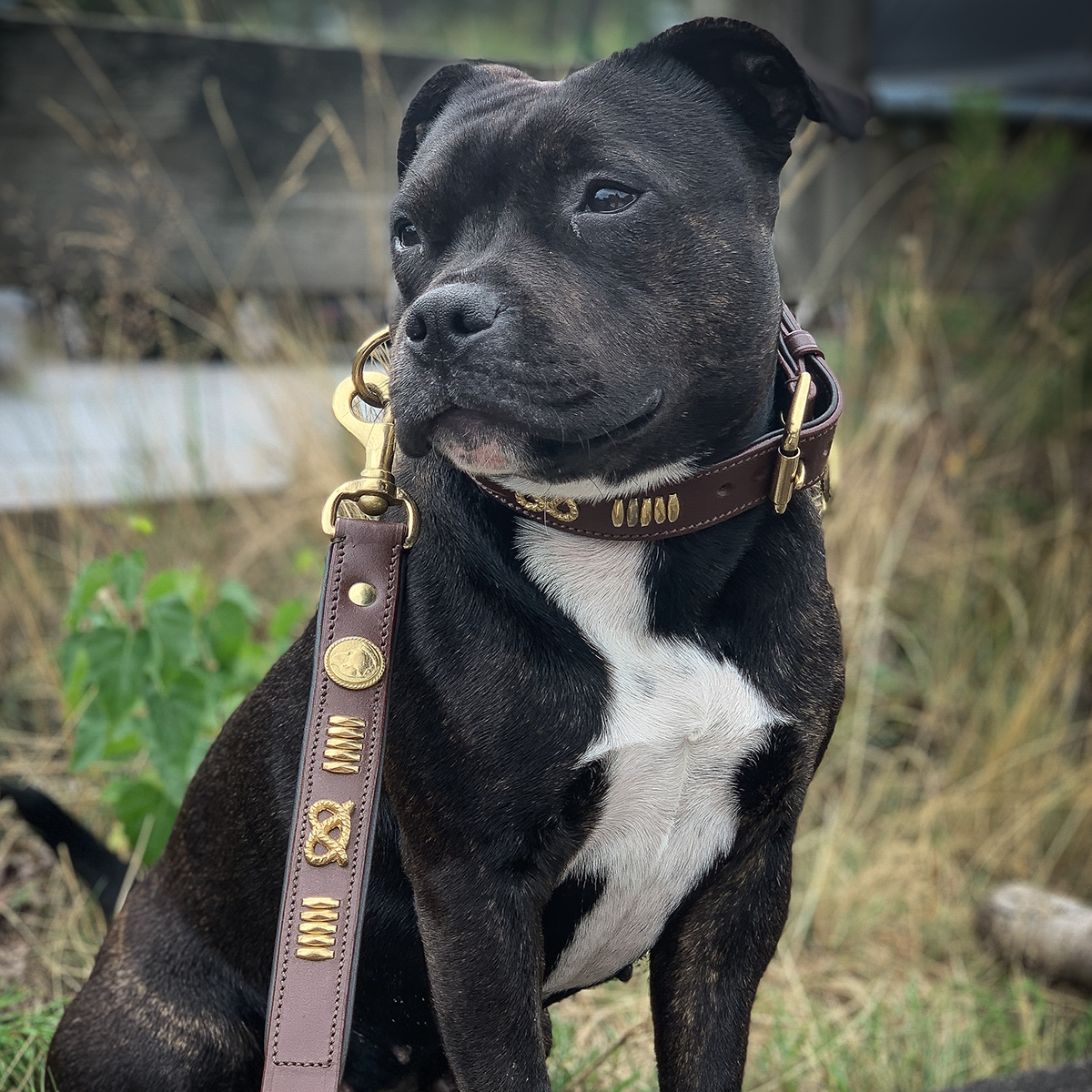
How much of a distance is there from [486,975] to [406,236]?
92 centimetres

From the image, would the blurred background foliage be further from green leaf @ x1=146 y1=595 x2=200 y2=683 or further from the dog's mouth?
the dog's mouth

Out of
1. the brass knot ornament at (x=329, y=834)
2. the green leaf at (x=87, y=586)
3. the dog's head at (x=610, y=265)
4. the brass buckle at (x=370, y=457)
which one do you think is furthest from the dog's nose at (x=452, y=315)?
the green leaf at (x=87, y=586)

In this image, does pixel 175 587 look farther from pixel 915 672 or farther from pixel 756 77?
pixel 915 672

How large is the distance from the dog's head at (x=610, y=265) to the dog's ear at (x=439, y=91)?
157 millimetres

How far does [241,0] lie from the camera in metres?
4.99

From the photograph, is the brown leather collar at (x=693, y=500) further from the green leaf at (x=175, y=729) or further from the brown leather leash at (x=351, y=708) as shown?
the green leaf at (x=175, y=729)

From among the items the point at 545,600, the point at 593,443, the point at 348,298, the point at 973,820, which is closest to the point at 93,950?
the point at 545,600

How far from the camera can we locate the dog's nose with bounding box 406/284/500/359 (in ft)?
4.36

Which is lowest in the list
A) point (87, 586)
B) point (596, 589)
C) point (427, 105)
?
point (87, 586)

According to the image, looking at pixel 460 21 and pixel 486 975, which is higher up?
pixel 486 975

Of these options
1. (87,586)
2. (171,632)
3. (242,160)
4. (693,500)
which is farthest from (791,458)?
(242,160)

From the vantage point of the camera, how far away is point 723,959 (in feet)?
5.16

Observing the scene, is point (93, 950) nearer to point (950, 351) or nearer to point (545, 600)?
point (545, 600)

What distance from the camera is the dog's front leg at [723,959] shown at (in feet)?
5.10
